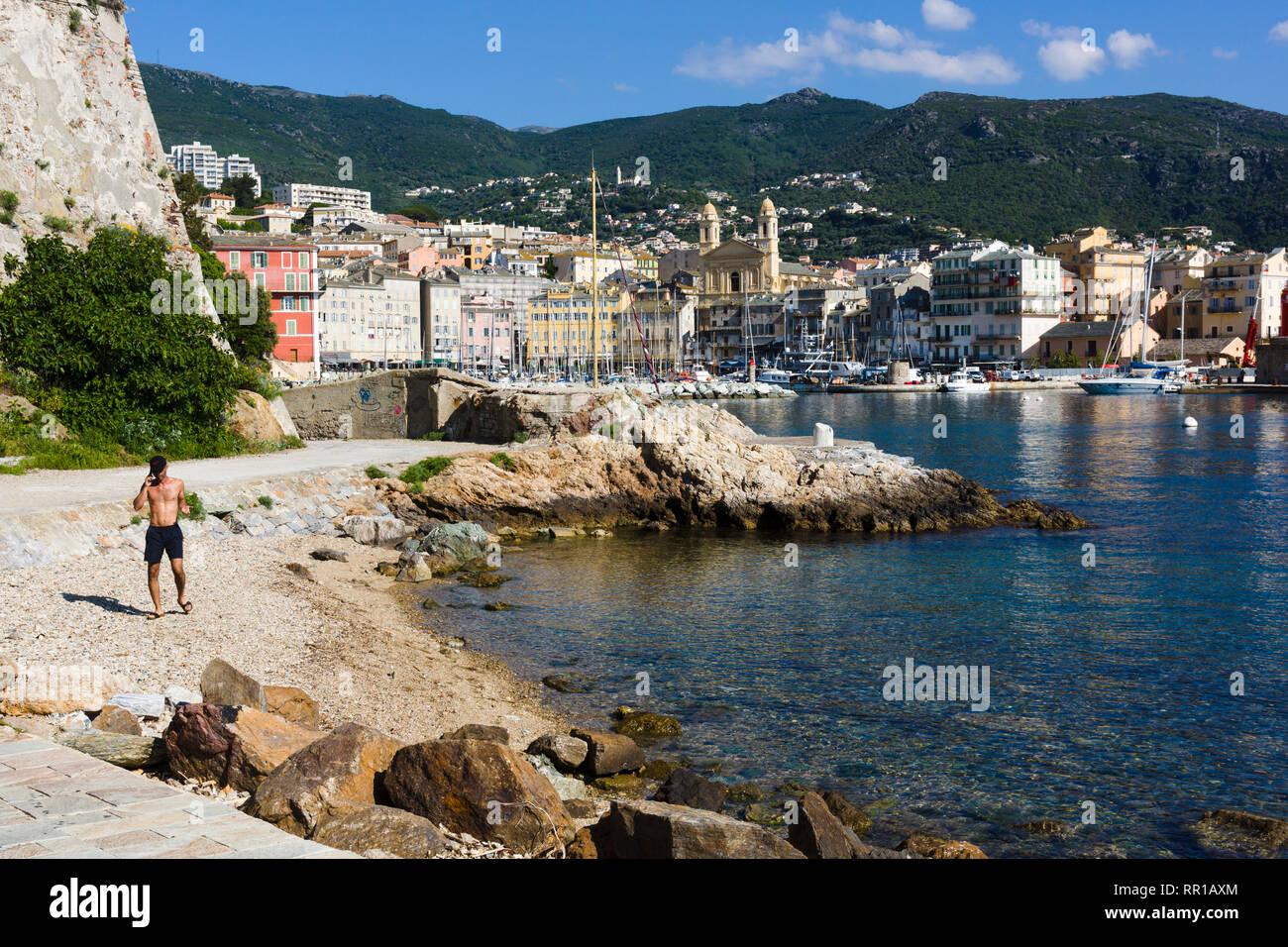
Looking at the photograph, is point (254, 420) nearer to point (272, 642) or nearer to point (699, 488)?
point (699, 488)

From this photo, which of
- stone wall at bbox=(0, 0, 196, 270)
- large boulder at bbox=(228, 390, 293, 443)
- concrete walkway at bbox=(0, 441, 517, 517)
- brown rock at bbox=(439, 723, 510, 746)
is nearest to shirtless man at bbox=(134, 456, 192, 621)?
concrete walkway at bbox=(0, 441, 517, 517)

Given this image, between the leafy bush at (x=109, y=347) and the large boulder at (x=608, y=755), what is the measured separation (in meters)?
15.5

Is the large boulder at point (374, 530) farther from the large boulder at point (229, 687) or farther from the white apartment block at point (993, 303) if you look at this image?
the white apartment block at point (993, 303)

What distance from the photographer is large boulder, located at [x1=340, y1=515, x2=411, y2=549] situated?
21.0m

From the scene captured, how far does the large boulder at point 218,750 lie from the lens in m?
Result: 7.62

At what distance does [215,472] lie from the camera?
21719mm

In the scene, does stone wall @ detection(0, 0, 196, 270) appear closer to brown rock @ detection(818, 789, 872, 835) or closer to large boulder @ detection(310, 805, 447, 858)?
large boulder @ detection(310, 805, 447, 858)

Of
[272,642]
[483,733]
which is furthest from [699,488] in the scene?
[483,733]

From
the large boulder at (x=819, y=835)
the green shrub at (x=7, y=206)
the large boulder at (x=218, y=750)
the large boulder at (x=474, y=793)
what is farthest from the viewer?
the green shrub at (x=7, y=206)

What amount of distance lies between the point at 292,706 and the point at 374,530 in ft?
36.9

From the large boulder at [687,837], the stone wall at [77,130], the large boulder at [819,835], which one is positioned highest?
the stone wall at [77,130]

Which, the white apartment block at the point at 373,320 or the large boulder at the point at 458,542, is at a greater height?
the white apartment block at the point at 373,320

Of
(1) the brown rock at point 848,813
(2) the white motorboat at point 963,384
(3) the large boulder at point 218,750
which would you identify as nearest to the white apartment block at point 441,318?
(2) the white motorboat at point 963,384

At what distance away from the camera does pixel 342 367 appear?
320 ft
